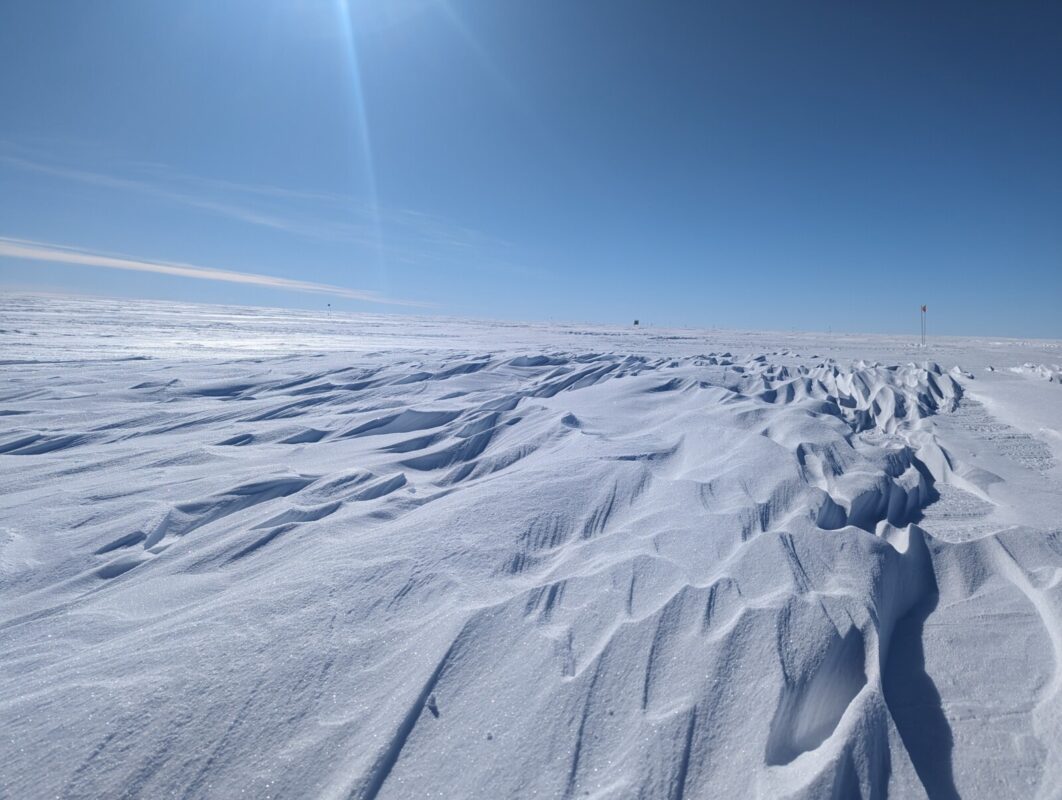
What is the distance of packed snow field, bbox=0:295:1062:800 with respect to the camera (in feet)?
3.58

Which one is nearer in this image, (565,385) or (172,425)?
(172,425)

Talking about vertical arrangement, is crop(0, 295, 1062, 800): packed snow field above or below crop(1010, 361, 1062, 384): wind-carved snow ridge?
below

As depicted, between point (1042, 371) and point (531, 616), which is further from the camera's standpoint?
point (1042, 371)

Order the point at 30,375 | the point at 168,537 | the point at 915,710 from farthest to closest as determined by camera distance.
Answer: the point at 30,375 < the point at 168,537 < the point at 915,710

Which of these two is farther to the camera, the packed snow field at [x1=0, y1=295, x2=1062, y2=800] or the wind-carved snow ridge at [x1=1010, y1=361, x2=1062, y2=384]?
the wind-carved snow ridge at [x1=1010, y1=361, x2=1062, y2=384]

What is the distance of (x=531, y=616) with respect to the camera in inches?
59.8

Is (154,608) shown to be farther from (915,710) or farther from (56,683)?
(915,710)

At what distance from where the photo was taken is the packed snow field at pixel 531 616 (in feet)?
3.58

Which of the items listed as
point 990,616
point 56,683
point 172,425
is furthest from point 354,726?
point 172,425

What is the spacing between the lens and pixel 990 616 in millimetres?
1603

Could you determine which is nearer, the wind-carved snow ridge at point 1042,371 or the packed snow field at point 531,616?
the packed snow field at point 531,616

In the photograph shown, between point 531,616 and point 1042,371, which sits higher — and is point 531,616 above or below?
below

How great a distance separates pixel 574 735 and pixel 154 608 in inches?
56.9

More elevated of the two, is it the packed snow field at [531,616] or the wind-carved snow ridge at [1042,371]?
the wind-carved snow ridge at [1042,371]
